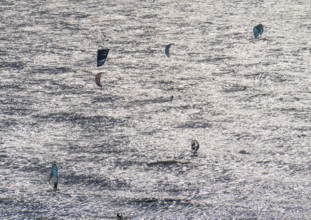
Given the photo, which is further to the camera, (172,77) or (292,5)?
(292,5)

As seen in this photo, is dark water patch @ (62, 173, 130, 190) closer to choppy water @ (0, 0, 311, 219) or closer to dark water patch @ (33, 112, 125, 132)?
choppy water @ (0, 0, 311, 219)

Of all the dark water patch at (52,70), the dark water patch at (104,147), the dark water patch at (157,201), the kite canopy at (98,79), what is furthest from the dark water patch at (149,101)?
the dark water patch at (157,201)

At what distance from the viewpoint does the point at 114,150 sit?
256 cm

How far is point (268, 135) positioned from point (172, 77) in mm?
806

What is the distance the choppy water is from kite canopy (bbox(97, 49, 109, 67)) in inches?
1.2

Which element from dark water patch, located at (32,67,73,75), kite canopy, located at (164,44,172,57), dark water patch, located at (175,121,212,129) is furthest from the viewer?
kite canopy, located at (164,44,172,57)

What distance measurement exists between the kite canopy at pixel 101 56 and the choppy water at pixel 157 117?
3cm

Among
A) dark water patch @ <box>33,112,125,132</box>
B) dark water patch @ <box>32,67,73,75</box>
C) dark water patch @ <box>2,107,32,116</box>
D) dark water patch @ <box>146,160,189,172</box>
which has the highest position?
dark water patch @ <box>32,67,73,75</box>

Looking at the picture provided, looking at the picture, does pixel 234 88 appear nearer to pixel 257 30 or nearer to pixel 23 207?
pixel 257 30

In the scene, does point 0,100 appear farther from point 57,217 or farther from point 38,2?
point 38,2

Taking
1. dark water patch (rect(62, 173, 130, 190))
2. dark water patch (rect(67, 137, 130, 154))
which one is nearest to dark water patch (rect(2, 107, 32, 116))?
dark water patch (rect(67, 137, 130, 154))

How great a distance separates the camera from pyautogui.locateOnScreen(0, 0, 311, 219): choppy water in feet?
7.21

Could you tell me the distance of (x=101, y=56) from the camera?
151 inches

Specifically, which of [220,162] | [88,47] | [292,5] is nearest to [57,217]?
[220,162]
